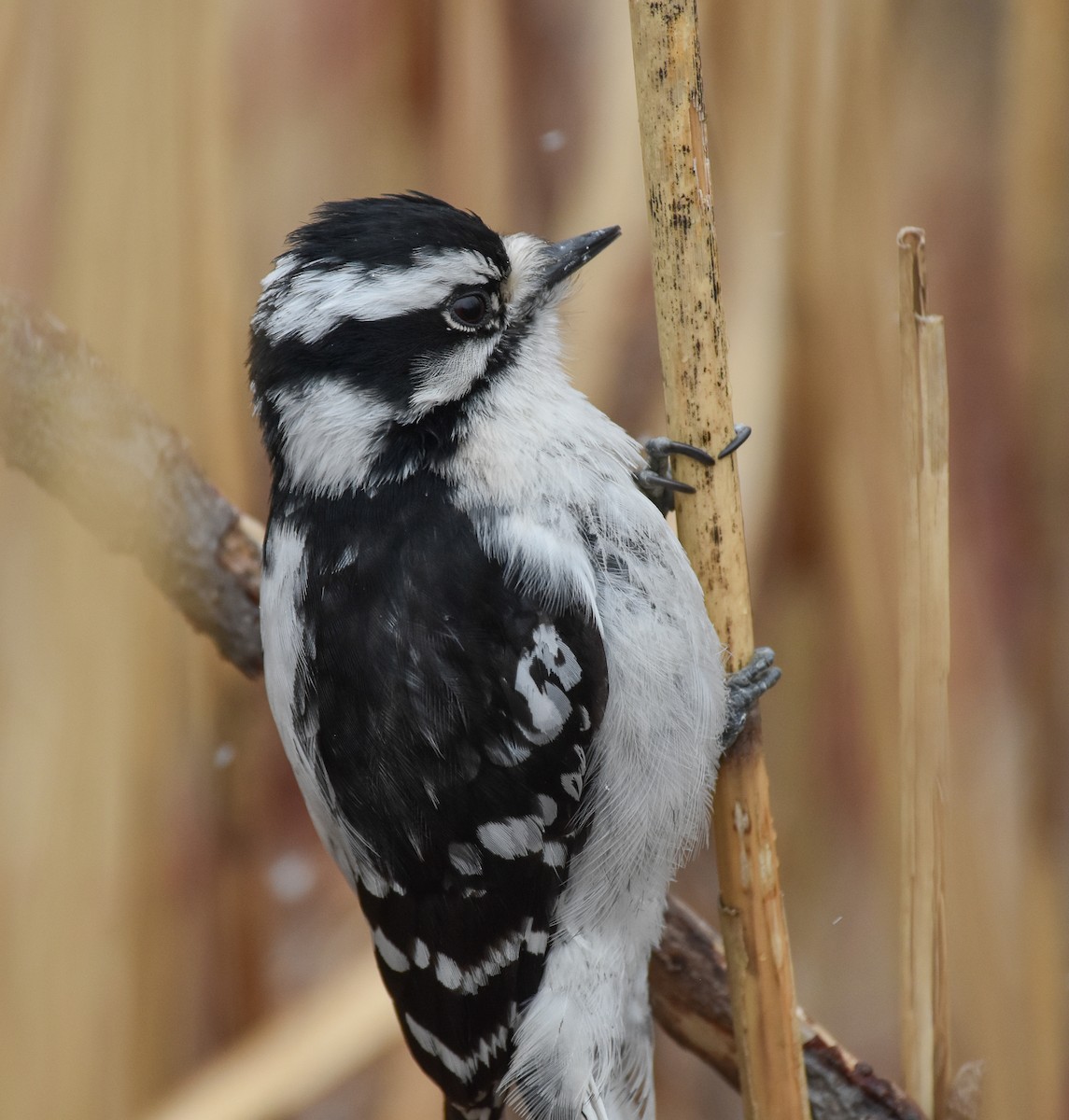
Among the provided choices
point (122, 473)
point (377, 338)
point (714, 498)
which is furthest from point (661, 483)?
point (122, 473)

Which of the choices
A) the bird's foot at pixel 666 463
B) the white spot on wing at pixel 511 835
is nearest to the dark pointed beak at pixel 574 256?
the bird's foot at pixel 666 463

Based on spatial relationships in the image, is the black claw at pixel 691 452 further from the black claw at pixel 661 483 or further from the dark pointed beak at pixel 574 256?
the dark pointed beak at pixel 574 256

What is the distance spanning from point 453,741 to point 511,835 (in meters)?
0.14

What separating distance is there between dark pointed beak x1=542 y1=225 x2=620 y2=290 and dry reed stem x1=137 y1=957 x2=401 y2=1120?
1.11 m

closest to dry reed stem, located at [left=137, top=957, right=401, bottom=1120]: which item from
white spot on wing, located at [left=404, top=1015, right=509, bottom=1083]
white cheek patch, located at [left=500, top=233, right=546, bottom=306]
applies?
white spot on wing, located at [left=404, top=1015, right=509, bottom=1083]

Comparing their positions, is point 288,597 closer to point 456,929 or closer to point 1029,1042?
point 456,929

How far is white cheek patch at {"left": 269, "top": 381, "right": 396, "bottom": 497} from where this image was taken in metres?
1.25

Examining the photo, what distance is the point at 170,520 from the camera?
1.46 meters

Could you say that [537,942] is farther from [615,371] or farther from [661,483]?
[615,371]

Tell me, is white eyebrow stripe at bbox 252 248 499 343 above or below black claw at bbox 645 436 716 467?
above

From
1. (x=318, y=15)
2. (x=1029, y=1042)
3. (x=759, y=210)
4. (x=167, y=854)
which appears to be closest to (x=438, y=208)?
(x=759, y=210)

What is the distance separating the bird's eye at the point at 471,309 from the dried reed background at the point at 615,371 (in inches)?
9.2

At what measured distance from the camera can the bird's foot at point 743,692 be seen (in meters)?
1.27

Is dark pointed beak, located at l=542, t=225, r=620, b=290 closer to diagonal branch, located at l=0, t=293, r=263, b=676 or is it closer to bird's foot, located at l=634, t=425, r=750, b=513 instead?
bird's foot, located at l=634, t=425, r=750, b=513
